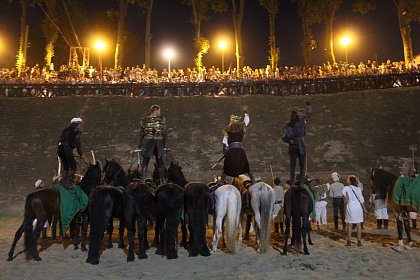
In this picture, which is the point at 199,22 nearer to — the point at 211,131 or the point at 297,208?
the point at 211,131

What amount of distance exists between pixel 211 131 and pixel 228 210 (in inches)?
539

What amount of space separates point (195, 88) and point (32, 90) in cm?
1218

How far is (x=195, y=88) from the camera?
2895 cm

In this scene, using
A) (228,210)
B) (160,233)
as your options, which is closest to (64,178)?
(160,233)

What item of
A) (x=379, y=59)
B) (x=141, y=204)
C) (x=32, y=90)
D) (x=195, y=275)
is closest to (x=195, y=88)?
(x=32, y=90)

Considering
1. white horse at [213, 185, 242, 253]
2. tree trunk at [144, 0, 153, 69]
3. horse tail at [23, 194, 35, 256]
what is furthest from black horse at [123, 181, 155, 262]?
tree trunk at [144, 0, 153, 69]

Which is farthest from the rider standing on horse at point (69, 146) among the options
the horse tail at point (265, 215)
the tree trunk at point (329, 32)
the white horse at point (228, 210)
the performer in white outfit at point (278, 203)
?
the tree trunk at point (329, 32)

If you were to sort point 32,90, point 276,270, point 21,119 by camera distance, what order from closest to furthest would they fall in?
point 276,270 → point 21,119 → point 32,90

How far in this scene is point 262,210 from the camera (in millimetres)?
10406

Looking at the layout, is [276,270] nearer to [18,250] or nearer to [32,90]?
[18,250]

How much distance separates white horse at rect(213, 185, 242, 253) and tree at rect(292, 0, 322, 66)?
31.6 meters

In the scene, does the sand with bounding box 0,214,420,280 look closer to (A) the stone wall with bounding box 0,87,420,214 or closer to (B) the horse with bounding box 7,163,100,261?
(B) the horse with bounding box 7,163,100,261

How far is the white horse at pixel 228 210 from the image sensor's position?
10023 millimetres

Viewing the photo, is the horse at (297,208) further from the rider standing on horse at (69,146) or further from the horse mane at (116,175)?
the rider standing on horse at (69,146)
